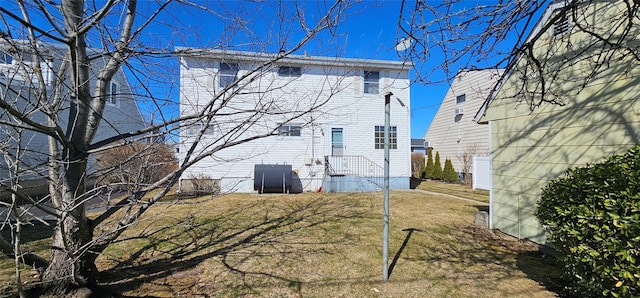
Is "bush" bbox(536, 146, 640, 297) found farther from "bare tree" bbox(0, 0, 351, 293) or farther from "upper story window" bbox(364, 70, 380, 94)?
"upper story window" bbox(364, 70, 380, 94)

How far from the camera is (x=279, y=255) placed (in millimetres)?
4391

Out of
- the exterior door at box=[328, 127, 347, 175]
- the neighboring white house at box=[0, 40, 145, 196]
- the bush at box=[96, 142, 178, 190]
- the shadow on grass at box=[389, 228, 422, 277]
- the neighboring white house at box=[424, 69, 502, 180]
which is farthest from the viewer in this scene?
the neighboring white house at box=[424, 69, 502, 180]

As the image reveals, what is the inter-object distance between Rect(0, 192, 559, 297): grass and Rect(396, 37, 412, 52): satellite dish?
3.00 m

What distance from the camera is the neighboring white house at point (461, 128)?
16.0 meters

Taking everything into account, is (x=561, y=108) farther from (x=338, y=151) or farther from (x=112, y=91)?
(x=338, y=151)

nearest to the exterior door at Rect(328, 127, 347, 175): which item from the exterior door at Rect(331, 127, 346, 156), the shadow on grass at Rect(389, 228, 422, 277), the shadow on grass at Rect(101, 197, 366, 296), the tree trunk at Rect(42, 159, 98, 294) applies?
the exterior door at Rect(331, 127, 346, 156)

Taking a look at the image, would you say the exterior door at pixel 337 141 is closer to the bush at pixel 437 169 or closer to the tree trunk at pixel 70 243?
the bush at pixel 437 169

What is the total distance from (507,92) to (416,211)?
3.45 m

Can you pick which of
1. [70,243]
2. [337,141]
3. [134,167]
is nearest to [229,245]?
[134,167]

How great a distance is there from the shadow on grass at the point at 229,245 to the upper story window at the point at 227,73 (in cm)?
176

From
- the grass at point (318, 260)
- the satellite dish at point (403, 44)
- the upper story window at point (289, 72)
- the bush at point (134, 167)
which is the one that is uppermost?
the upper story window at point (289, 72)

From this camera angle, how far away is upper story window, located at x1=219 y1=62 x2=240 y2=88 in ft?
12.2

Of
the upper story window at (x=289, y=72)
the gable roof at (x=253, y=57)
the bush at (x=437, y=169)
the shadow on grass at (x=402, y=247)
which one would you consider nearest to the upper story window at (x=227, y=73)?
the gable roof at (x=253, y=57)

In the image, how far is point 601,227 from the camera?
2693mm
